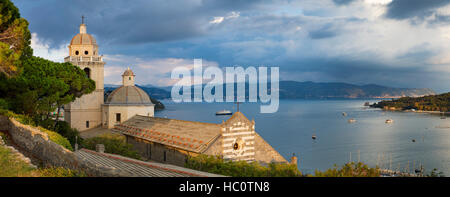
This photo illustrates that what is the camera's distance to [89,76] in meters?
58.7

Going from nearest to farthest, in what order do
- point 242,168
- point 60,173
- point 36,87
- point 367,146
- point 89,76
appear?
1. point 60,173
2. point 242,168
3. point 36,87
4. point 89,76
5. point 367,146

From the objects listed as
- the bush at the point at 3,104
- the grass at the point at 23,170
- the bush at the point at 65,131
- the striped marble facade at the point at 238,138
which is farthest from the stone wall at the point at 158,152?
the grass at the point at 23,170

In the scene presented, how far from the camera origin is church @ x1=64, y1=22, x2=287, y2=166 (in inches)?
1186

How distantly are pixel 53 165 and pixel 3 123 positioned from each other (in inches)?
627

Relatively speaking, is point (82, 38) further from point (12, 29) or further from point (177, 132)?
point (177, 132)

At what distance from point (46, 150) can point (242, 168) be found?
38.1ft

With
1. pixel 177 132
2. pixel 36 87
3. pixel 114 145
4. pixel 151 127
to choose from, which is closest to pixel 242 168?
pixel 177 132

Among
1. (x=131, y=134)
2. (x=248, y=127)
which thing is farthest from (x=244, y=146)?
(x=131, y=134)

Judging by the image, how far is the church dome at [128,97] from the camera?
55.2 m

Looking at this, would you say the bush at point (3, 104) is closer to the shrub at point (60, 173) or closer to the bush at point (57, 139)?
the bush at point (57, 139)

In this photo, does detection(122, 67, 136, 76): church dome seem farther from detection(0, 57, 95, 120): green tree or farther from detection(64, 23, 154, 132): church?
detection(0, 57, 95, 120): green tree

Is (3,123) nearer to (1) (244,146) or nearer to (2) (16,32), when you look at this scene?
(2) (16,32)

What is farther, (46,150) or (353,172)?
(46,150)
